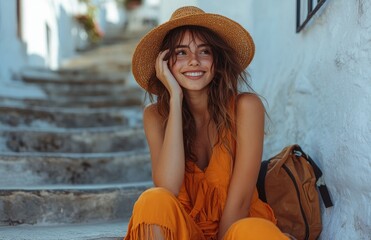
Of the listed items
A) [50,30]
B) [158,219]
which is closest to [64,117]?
[158,219]

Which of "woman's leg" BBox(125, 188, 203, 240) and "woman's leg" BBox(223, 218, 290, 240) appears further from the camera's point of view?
"woman's leg" BBox(125, 188, 203, 240)

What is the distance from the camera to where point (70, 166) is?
9.23 feet

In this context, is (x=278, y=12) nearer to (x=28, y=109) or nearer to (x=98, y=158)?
(x=98, y=158)

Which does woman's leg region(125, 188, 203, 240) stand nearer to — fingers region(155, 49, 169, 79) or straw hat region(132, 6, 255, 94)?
fingers region(155, 49, 169, 79)

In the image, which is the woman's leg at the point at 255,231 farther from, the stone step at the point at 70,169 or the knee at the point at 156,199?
the stone step at the point at 70,169

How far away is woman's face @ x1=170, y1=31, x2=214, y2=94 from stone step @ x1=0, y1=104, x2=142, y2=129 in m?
1.76

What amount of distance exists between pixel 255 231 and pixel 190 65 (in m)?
0.73

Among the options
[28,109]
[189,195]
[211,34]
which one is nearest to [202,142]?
[189,195]

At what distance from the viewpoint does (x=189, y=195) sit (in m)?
2.09

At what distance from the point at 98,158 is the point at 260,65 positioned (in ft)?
3.86

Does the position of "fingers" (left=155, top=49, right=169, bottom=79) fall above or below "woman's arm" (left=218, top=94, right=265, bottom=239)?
above

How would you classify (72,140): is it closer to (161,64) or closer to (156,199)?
(161,64)

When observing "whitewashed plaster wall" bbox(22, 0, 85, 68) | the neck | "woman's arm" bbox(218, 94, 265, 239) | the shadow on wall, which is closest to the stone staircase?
"woman's arm" bbox(218, 94, 265, 239)

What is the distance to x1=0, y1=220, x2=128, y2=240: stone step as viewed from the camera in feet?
6.56
